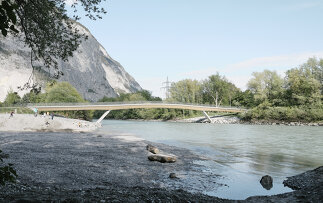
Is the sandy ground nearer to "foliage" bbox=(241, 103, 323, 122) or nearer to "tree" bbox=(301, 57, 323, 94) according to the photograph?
"foliage" bbox=(241, 103, 323, 122)

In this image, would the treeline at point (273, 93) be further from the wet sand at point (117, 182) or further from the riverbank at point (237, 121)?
the wet sand at point (117, 182)

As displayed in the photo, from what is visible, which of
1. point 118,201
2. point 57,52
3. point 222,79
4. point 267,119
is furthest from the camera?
point 222,79

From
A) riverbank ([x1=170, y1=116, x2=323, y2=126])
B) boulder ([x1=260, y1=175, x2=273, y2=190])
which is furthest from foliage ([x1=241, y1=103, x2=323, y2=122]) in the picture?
boulder ([x1=260, y1=175, x2=273, y2=190])

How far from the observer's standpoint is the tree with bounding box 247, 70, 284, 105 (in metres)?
69.3

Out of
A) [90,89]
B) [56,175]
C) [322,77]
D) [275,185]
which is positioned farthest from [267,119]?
[90,89]

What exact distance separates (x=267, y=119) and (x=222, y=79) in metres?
30.5

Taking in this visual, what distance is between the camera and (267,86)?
2884 inches

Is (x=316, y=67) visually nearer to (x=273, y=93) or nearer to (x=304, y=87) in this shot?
(x=304, y=87)

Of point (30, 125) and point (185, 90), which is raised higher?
point (185, 90)

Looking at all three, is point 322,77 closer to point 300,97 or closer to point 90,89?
point 300,97

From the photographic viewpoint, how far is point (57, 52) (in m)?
8.77

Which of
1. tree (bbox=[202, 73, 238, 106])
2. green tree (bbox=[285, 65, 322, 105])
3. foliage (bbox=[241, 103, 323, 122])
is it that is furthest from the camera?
tree (bbox=[202, 73, 238, 106])

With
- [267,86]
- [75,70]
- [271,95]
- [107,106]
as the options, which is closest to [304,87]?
[271,95]

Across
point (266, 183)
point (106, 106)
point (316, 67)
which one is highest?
point (316, 67)
